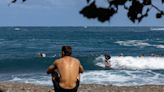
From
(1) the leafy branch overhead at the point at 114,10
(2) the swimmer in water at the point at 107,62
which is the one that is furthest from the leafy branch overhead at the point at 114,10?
(2) the swimmer in water at the point at 107,62

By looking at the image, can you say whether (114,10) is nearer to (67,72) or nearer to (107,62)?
(67,72)

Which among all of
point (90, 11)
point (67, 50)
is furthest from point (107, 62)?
point (90, 11)

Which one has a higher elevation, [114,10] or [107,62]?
[114,10]

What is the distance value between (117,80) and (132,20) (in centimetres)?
2266

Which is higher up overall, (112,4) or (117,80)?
(112,4)

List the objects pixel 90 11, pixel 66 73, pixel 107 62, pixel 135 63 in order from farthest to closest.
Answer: pixel 135 63 → pixel 107 62 → pixel 66 73 → pixel 90 11

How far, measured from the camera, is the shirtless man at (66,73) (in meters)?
10.2

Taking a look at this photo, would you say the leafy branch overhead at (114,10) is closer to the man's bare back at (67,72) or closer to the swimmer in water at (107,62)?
the man's bare back at (67,72)

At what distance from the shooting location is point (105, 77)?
108 feet

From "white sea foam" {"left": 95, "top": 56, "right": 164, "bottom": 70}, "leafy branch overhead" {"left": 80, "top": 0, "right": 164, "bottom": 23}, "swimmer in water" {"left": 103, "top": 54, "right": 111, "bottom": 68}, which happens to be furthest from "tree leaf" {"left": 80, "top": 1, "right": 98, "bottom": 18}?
"white sea foam" {"left": 95, "top": 56, "right": 164, "bottom": 70}

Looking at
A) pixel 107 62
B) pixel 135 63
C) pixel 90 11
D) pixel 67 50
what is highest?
pixel 90 11

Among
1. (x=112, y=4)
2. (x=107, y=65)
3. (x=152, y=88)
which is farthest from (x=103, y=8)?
(x=107, y=65)

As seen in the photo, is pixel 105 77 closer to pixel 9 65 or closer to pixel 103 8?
pixel 9 65

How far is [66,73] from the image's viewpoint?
33.8 feet
